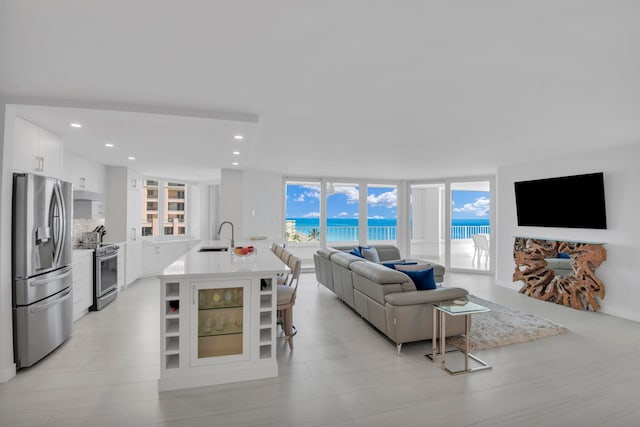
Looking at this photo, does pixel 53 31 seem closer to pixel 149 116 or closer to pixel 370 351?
Answer: pixel 149 116

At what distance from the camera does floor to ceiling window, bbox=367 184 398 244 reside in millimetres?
8758

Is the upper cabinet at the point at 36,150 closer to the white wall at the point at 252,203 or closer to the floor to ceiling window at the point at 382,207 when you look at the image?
the white wall at the point at 252,203

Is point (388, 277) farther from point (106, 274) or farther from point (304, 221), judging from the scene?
point (304, 221)

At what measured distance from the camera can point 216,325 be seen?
2754 mm

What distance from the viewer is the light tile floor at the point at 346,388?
224cm

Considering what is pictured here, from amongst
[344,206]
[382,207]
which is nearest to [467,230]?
[382,207]

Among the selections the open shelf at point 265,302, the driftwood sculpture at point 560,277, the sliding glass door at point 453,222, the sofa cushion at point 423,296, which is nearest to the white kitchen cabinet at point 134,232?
the open shelf at point 265,302

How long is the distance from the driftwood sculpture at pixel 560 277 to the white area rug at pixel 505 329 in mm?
1194

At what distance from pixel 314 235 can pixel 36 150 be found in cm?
626

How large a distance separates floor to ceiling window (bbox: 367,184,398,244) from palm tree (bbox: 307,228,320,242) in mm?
1456

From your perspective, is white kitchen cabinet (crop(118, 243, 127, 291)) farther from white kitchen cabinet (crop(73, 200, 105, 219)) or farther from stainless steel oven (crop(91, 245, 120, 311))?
white kitchen cabinet (crop(73, 200, 105, 219))

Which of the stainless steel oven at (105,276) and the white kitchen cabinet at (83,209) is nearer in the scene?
the stainless steel oven at (105,276)

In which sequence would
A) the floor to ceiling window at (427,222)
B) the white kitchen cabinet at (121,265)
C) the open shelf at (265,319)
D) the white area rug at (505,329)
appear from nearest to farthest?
the open shelf at (265,319) → the white area rug at (505,329) → the white kitchen cabinet at (121,265) → the floor to ceiling window at (427,222)

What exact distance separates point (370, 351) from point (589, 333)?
2.83 metres
